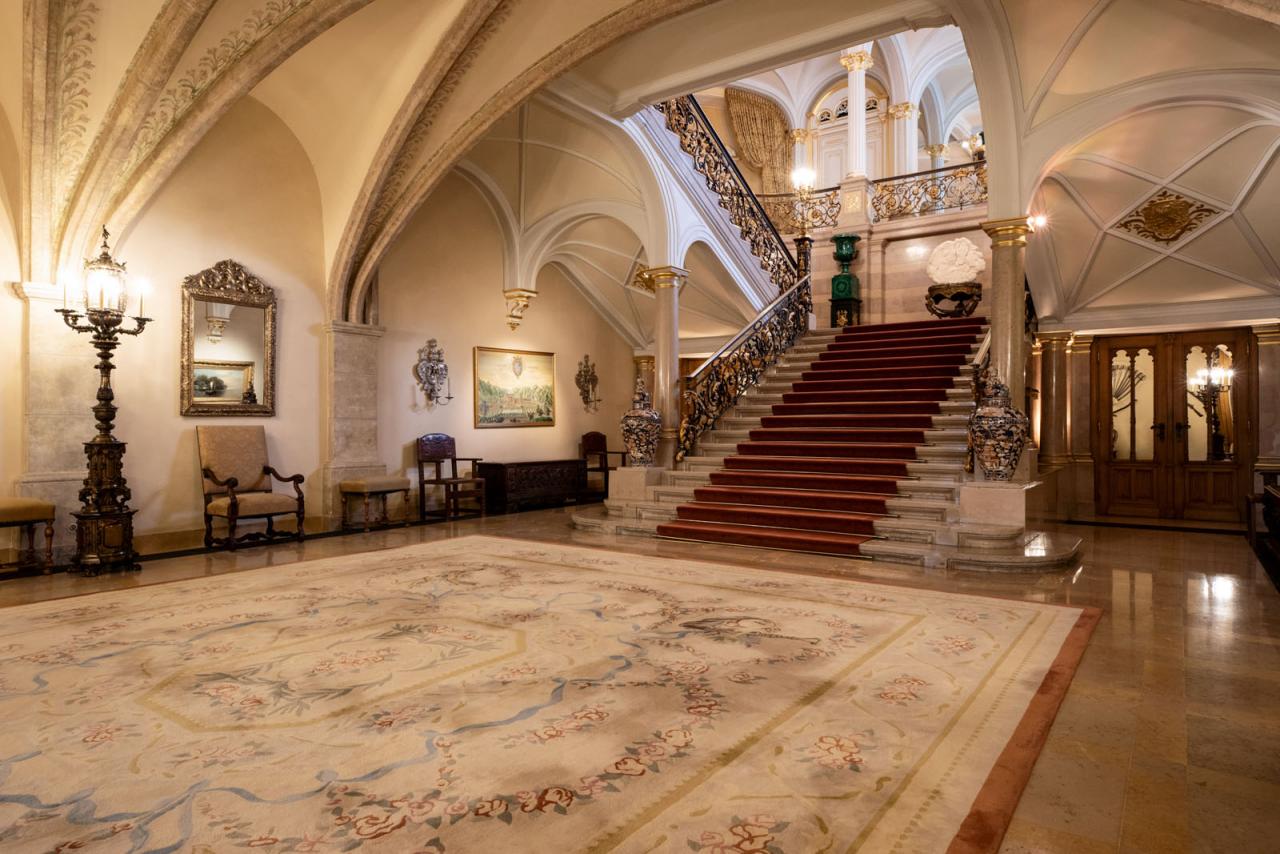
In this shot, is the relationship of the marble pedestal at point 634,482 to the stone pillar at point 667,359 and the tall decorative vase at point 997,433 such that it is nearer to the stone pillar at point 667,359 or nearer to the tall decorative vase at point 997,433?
the stone pillar at point 667,359

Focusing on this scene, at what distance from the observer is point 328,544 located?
647cm

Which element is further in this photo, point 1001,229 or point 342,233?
point 342,233

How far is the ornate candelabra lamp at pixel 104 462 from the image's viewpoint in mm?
5293

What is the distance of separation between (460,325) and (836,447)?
5118 millimetres

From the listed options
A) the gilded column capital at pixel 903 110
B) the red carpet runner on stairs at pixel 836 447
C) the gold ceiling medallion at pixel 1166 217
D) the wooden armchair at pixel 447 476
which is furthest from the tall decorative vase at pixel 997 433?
the gilded column capital at pixel 903 110

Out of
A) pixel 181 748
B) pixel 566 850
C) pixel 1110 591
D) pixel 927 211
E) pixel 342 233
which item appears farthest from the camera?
pixel 927 211

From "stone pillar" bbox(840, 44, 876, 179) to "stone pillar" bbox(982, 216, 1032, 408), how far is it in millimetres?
5032

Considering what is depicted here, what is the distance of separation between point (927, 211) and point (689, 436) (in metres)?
5.43

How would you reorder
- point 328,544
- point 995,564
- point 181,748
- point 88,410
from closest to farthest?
point 181,748 → point 995,564 → point 88,410 → point 328,544

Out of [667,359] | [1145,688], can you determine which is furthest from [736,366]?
[1145,688]

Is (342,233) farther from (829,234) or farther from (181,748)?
(829,234)

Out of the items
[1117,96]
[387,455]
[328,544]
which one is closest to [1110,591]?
[1117,96]

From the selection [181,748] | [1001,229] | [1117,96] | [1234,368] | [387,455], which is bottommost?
[181,748]

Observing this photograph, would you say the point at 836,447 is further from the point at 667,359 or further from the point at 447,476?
the point at 447,476
